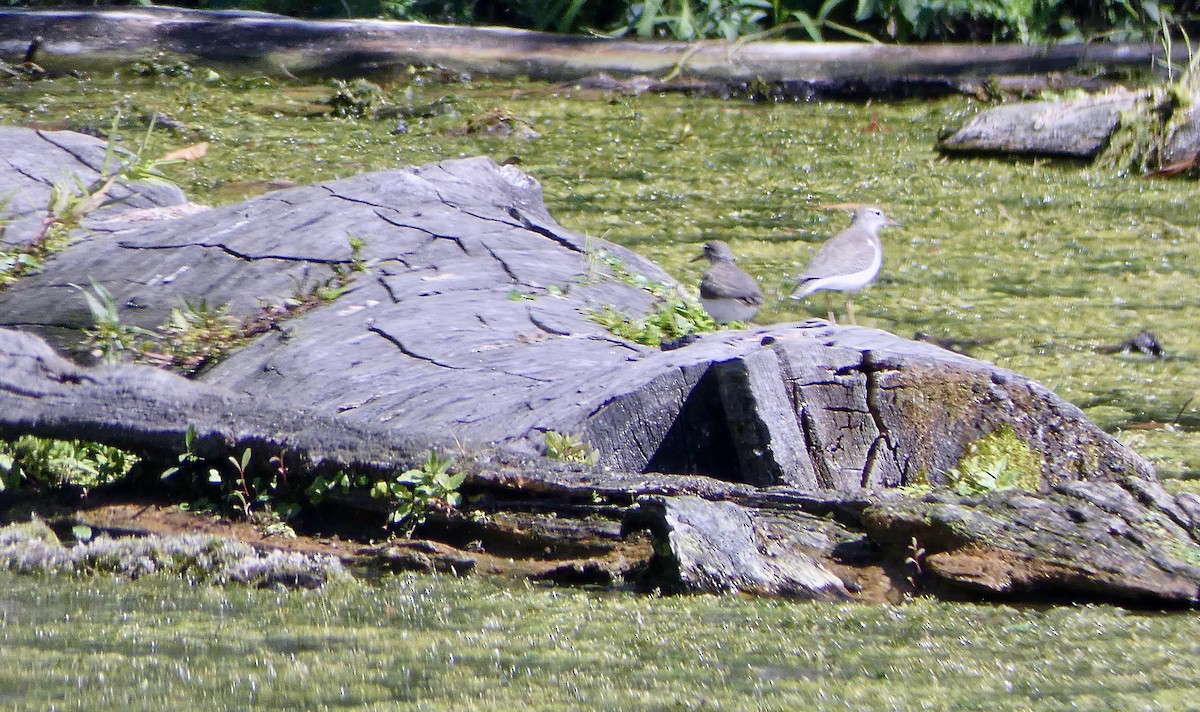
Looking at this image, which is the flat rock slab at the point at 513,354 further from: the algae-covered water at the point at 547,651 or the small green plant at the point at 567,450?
the algae-covered water at the point at 547,651

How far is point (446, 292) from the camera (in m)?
4.39

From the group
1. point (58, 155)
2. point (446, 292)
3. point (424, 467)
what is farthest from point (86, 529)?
point (58, 155)

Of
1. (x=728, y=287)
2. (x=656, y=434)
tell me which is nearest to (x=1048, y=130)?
(x=728, y=287)

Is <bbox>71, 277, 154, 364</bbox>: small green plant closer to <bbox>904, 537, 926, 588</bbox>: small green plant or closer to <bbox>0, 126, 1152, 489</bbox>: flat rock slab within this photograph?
<bbox>0, 126, 1152, 489</bbox>: flat rock slab

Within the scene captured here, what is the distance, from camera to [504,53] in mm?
11039

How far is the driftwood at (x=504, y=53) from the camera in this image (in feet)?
35.1

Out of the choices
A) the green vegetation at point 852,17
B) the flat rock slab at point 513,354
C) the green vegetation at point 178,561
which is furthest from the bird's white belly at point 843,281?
the green vegetation at point 852,17

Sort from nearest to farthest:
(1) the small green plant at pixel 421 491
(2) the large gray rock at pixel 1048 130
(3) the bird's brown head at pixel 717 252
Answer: (1) the small green plant at pixel 421 491 < (3) the bird's brown head at pixel 717 252 < (2) the large gray rock at pixel 1048 130

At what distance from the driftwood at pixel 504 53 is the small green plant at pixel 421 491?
8323mm

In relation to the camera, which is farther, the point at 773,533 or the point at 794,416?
the point at 794,416

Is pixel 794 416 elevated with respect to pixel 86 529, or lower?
elevated

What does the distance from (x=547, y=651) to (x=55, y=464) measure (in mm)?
1584

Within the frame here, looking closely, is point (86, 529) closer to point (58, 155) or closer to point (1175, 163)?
point (58, 155)

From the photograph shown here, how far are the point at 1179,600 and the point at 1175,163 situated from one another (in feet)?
22.0
